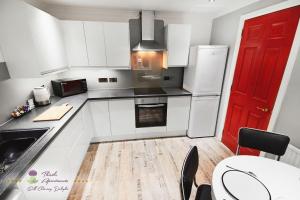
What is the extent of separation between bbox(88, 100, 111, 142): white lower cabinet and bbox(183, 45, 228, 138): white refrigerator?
5.30 ft

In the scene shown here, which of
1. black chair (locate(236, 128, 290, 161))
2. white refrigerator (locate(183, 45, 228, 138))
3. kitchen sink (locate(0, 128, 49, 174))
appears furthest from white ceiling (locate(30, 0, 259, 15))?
kitchen sink (locate(0, 128, 49, 174))

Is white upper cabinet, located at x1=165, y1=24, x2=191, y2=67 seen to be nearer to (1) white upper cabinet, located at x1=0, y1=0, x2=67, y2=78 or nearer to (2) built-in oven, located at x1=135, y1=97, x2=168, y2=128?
(2) built-in oven, located at x1=135, y1=97, x2=168, y2=128

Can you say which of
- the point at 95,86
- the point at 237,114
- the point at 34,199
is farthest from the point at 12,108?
the point at 237,114

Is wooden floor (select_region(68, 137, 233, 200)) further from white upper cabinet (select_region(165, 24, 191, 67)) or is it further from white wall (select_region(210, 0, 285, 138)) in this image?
white upper cabinet (select_region(165, 24, 191, 67))

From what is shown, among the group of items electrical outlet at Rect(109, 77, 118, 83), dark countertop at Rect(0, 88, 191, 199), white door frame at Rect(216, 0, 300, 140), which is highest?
white door frame at Rect(216, 0, 300, 140)

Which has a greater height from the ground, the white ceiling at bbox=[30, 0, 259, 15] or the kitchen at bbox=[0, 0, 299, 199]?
the white ceiling at bbox=[30, 0, 259, 15]

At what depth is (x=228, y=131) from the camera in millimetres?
2617

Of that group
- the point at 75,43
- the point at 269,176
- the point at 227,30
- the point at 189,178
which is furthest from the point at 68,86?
the point at 227,30

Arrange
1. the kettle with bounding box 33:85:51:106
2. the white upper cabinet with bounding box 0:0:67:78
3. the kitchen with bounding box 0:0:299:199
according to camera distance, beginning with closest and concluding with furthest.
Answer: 1. the white upper cabinet with bounding box 0:0:67:78
2. the kitchen with bounding box 0:0:299:199
3. the kettle with bounding box 33:85:51:106

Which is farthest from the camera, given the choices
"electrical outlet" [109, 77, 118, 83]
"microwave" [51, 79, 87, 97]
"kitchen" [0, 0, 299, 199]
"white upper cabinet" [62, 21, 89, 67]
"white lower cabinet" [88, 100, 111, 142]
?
"electrical outlet" [109, 77, 118, 83]

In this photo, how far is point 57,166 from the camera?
139cm

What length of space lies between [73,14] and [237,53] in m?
2.87

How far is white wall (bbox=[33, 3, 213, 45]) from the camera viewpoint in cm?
248
